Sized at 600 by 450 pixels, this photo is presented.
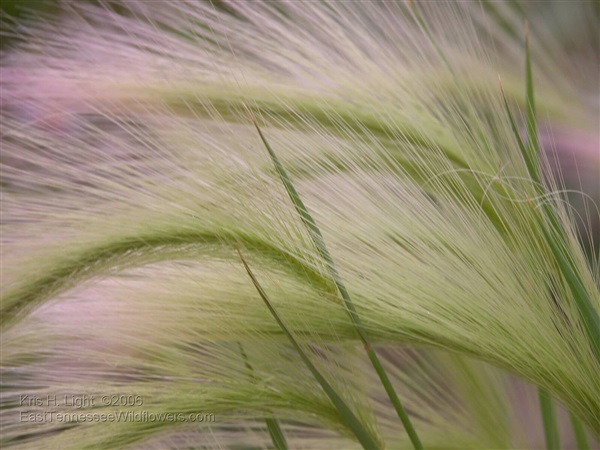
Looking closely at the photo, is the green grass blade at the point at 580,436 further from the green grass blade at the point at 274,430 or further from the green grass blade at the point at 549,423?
the green grass blade at the point at 274,430

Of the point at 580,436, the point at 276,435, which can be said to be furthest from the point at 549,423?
the point at 276,435

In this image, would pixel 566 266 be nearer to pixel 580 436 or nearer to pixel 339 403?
pixel 339 403

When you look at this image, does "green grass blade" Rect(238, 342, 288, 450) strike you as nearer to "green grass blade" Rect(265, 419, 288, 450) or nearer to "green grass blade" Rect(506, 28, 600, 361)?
"green grass blade" Rect(265, 419, 288, 450)

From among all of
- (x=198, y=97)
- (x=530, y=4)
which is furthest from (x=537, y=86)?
(x=198, y=97)

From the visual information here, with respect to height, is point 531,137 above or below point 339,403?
above

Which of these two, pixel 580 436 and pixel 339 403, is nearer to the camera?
pixel 339 403

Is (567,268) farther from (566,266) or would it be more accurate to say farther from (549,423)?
(549,423)

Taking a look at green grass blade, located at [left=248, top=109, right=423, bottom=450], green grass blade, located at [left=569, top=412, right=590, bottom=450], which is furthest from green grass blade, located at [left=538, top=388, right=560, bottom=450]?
green grass blade, located at [left=248, top=109, right=423, bottom=450]

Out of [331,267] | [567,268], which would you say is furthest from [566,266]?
[331,267]

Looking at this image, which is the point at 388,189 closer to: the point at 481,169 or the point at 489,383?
the point at 481,169

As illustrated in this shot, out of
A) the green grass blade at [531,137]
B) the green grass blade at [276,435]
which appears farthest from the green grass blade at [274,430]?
the green grass blade at [531,137]
